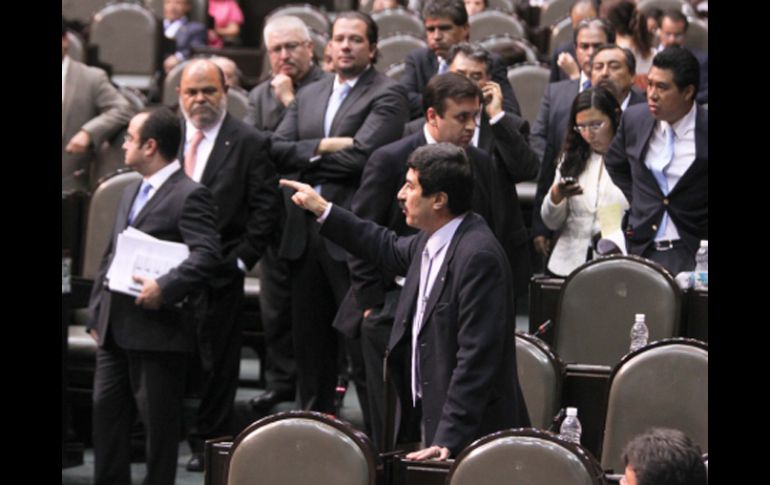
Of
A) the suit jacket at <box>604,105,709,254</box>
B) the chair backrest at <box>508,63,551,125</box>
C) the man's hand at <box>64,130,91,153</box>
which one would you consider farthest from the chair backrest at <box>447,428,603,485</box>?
the chair backrest at <box>508,63,551,125</box>

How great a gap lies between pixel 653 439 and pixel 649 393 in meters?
1.46

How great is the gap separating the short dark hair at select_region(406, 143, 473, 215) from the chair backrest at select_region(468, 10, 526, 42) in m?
5.02

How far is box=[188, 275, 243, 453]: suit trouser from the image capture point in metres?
5.60

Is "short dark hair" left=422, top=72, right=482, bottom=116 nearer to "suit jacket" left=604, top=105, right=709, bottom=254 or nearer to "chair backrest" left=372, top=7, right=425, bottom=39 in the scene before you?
"suit jacket" left=604, top=105, right=709, bottom=254

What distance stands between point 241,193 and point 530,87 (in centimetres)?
239

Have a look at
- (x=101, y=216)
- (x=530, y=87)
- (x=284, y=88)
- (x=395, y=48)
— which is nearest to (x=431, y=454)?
(x=284, y=88)

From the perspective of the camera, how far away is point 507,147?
4.94 m

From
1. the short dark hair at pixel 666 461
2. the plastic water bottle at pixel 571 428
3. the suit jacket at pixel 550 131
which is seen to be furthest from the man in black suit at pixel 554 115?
the short dark hair at pixel 666 461

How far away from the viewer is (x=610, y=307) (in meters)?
4.80

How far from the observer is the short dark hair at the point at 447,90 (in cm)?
438

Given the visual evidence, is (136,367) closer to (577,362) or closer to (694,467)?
(577,362)

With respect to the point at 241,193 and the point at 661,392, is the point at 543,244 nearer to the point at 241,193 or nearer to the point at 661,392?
the point at 241,193
